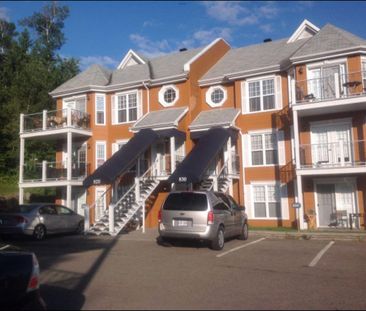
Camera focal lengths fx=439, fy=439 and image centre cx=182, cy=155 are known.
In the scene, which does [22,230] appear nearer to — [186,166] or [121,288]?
[186,166]

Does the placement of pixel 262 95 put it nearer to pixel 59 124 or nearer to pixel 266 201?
pixel 266 201

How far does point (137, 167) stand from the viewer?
76.4 feet

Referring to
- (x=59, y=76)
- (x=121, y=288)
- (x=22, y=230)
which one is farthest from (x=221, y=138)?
(x=59, y=76)

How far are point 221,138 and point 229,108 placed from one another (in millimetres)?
3729

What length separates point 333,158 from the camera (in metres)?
20.1

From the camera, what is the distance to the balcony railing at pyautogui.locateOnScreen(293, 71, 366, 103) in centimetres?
1945

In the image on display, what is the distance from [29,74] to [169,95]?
22877 mm

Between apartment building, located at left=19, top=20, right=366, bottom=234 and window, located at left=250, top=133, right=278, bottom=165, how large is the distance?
0.17 ft

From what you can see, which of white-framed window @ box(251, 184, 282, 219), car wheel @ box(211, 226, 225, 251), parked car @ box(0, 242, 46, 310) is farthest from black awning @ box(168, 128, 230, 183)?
parked car @ box(0, 242, 46, 310)

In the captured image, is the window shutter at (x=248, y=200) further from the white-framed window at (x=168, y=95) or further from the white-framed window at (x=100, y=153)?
the white-framed window at (x=100, y=153)

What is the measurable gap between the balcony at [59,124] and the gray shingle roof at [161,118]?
362 centimetres

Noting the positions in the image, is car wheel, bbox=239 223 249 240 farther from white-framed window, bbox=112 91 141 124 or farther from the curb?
white-framed window, bbox=112 91 141 124

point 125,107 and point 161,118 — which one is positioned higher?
point 125,107

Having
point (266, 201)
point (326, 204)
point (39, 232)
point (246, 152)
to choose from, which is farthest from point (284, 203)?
point (39, 232)
